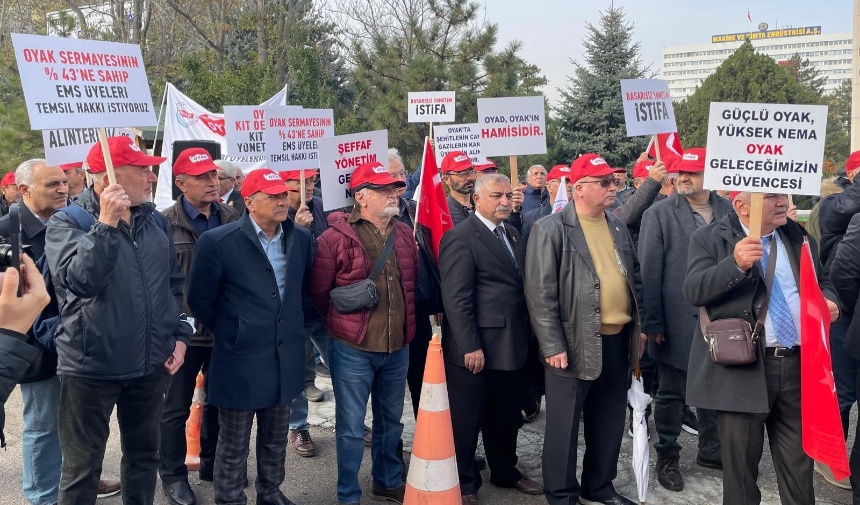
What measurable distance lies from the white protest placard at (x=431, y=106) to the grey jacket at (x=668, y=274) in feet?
16.2

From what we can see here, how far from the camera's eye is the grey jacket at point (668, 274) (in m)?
5.59

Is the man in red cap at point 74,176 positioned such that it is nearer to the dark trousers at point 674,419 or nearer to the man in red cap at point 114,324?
the man in red cap at point 114,324

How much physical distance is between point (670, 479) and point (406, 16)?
23911mm

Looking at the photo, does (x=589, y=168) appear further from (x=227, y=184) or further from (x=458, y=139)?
(x=458, y=139)

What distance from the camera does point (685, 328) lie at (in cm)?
557

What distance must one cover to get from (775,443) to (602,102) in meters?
17.1

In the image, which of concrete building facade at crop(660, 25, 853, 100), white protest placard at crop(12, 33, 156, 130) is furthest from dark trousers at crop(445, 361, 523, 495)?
concrete building facade at crop(660, 25, 853, 100)

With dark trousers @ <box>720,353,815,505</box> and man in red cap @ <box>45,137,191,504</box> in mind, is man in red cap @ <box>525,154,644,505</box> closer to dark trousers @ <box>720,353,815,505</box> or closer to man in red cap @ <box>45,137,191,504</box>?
dark trousers @ <box>720,353,815,505</box>

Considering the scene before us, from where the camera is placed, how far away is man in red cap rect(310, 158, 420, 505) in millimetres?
4855

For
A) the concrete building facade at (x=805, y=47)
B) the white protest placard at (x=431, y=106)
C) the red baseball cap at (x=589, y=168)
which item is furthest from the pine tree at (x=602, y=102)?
the concrete building facade at (x=805, y=47)

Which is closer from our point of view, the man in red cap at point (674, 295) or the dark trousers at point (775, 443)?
the dark trousers at point (775, 443)

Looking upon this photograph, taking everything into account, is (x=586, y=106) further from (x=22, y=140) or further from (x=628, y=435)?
(x=628, y=435)

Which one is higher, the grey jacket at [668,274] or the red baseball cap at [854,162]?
the red baseball cap at [854,162]

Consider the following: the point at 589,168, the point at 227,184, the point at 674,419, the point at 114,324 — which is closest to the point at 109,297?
the point at 114,324
